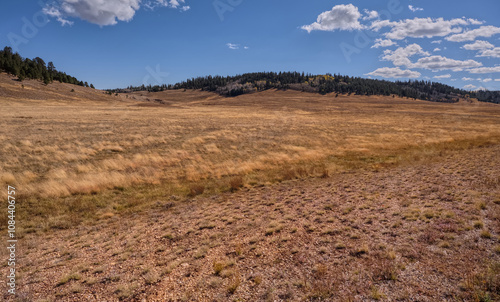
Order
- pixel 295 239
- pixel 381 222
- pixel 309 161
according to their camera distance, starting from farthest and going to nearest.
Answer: pixel 309 161 < pixel 381 222 < pixel 295 239

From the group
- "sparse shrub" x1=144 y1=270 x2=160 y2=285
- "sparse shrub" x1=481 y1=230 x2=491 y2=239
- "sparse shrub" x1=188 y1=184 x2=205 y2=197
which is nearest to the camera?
"sparse shrub" x1=144 y1=270 x2=160 y2=285

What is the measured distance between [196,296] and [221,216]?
15.7 ft

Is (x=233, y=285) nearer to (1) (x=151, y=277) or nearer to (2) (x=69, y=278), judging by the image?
(1) (x=151, y=277)

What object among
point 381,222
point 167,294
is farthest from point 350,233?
point 167,294

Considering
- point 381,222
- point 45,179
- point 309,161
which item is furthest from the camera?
point 309,161

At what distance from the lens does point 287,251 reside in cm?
702

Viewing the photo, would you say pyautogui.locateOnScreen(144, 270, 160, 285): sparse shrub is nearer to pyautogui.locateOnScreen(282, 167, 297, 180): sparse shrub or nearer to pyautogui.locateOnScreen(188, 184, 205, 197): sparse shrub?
pyautogui.locateOnScreen(188, 184, 205, 197): sparse shrub

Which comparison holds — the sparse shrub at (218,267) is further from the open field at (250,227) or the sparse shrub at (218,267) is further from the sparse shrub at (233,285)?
the sparse shrub at (233,285)

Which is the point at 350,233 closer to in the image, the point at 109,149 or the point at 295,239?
the point at 295,239

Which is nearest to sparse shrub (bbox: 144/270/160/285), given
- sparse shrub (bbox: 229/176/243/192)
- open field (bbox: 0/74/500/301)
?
open field (bbox: 0/74/500/301)

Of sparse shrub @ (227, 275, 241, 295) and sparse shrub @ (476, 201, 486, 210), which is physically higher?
sparse shrub @ (476, 201, 486, 210)

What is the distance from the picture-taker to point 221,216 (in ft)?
33.1

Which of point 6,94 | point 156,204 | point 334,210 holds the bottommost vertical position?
point 156,204

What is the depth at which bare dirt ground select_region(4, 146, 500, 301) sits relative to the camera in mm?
5367
